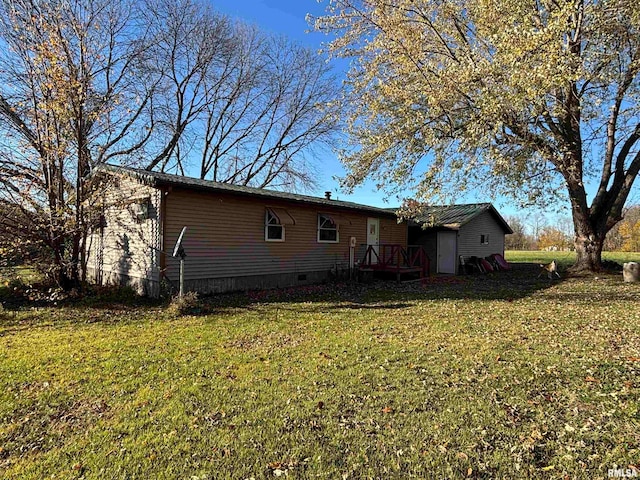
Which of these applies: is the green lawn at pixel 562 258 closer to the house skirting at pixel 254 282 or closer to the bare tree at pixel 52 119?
the house skirting at pixel 254 282

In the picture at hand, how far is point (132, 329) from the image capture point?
6.45 meters

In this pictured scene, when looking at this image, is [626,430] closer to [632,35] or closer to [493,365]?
[493,365]

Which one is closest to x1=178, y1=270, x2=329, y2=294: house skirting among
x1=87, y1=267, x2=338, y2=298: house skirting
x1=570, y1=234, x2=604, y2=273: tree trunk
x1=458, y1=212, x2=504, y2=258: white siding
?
x1=87, y1=267, x2=338, y2=298: house skirting

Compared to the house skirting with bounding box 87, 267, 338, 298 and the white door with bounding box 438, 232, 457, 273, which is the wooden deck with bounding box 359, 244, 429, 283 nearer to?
the house skirting with bounding box 87, 267, 338, 298

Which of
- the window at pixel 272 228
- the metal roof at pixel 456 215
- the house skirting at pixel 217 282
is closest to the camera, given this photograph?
the house skirting at pixel 217 282

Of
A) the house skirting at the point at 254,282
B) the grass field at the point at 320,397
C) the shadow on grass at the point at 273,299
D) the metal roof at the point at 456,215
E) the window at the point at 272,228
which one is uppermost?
the metal roof at the point at 456,215

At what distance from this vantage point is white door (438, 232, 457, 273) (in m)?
17.6

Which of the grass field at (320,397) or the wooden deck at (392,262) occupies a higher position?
the wooden deck at (392,262)

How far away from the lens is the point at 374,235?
50.5ft

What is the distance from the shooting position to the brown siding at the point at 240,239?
9.41 m

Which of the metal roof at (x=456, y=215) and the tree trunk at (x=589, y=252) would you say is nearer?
the tree trunk at (x=589, y=252)

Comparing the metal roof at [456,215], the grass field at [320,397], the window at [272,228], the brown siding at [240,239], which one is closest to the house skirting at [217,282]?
the brown siding at [240,239]

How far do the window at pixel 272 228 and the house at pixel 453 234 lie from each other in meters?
7.17

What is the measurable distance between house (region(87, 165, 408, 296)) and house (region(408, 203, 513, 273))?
597 cm
